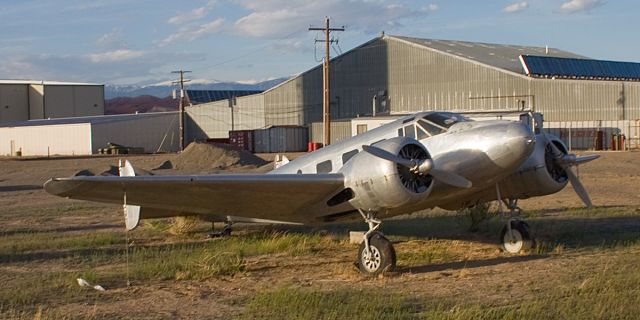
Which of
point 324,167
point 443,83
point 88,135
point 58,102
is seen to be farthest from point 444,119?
point 58,102

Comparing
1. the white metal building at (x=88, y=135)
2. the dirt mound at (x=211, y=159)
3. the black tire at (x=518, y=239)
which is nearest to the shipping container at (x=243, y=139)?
the white metal building at (x=88, y=135)

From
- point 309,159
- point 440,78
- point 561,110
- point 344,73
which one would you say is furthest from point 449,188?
point 344,73

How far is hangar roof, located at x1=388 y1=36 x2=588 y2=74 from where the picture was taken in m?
71.1

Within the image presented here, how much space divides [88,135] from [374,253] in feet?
246

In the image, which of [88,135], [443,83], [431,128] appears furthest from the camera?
[88,135]

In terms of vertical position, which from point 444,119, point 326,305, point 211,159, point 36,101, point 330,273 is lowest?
point 330,273

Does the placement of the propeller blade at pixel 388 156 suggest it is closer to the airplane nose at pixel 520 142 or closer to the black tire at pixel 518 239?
the airplane nose at pixel 520 142

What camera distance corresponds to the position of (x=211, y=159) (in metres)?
52.0

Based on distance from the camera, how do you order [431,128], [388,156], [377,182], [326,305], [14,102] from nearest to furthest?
[326,305] < [388,156] < [377,182] < [431,128] < [14,102]

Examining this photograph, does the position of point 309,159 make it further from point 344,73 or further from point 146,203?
point 344,73

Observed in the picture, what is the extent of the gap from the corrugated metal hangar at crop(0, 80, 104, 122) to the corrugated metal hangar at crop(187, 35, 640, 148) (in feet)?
93.1

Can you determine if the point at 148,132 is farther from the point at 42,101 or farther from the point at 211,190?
the point at 211,190

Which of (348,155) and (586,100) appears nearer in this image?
(348,155)

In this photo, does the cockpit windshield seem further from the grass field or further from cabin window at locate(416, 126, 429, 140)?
the grass field
